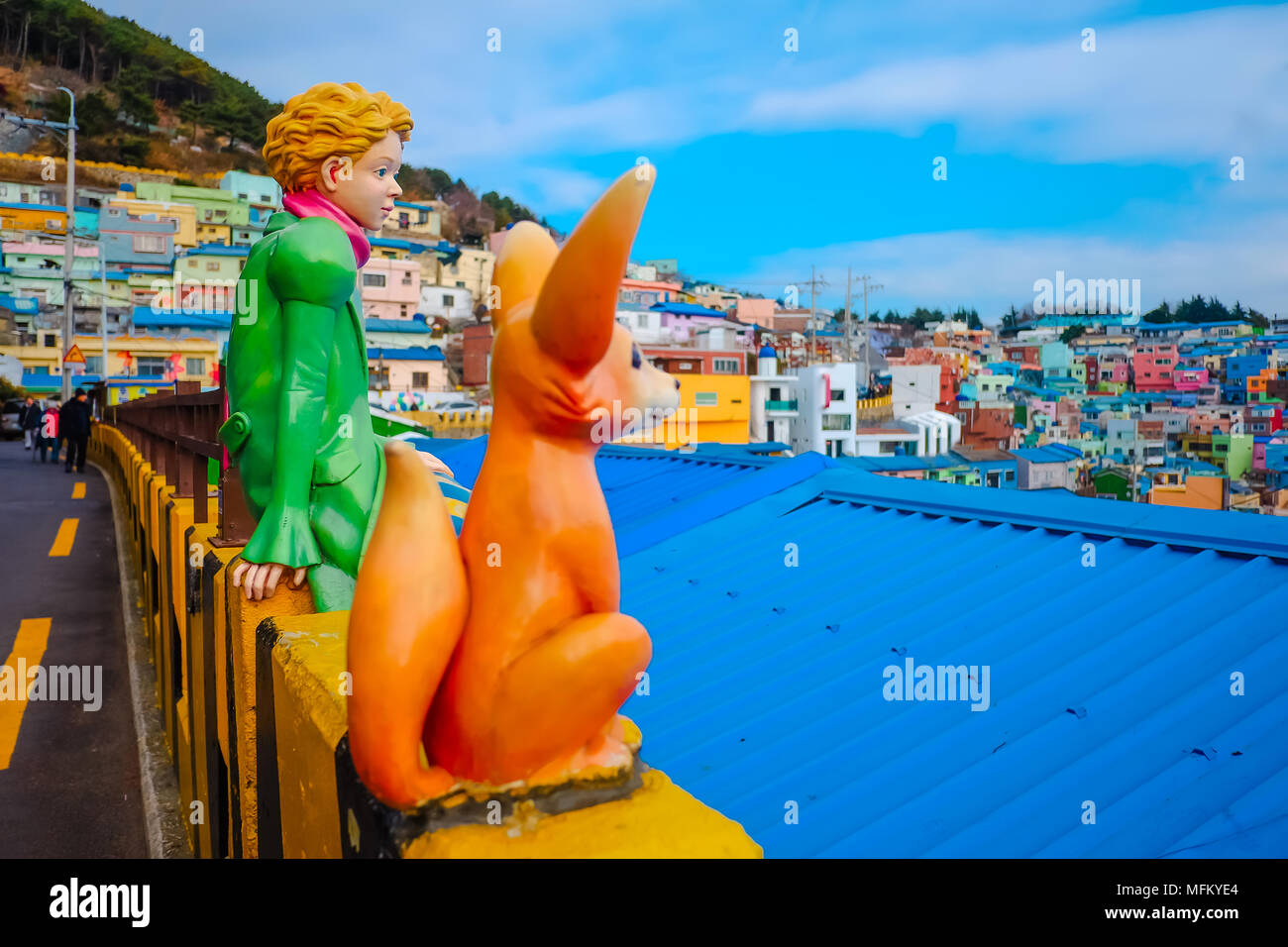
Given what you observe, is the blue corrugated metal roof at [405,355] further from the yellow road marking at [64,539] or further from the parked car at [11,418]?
the yellow road marking at [64,539]

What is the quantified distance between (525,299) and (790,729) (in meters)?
2.24

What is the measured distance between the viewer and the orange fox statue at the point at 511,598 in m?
1.36

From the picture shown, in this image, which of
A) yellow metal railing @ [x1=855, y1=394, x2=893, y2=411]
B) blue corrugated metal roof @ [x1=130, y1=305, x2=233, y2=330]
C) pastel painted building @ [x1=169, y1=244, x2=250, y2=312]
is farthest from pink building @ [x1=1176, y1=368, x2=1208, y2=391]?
pastel painted building @ [x1=169, y1=244, x2=250, y2=312]

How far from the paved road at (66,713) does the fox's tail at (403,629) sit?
3.64m

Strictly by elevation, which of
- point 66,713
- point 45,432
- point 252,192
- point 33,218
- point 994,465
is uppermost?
point 252,192

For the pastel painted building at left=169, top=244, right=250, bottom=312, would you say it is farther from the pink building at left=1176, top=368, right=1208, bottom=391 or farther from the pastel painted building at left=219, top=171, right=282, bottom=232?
the pink building at left=1176, top=368, right=1208, bottom=391

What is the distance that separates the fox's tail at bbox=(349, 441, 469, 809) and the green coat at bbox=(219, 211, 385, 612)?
1.14 metres

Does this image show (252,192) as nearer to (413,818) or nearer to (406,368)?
(406,368)

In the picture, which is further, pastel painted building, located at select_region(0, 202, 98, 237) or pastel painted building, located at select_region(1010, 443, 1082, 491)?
pastel painted building, located at select_region(0, 202, 98, 237)

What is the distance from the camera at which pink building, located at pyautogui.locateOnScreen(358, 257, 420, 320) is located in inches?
2058

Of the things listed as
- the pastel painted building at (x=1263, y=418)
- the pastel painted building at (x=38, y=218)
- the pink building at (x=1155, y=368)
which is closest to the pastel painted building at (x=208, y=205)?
the pastel painted building at (x=38, y=218)

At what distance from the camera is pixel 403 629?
1.37 meters

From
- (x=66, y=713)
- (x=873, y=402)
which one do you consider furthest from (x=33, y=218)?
(x=66, y=713)

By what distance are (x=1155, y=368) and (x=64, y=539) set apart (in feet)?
204
